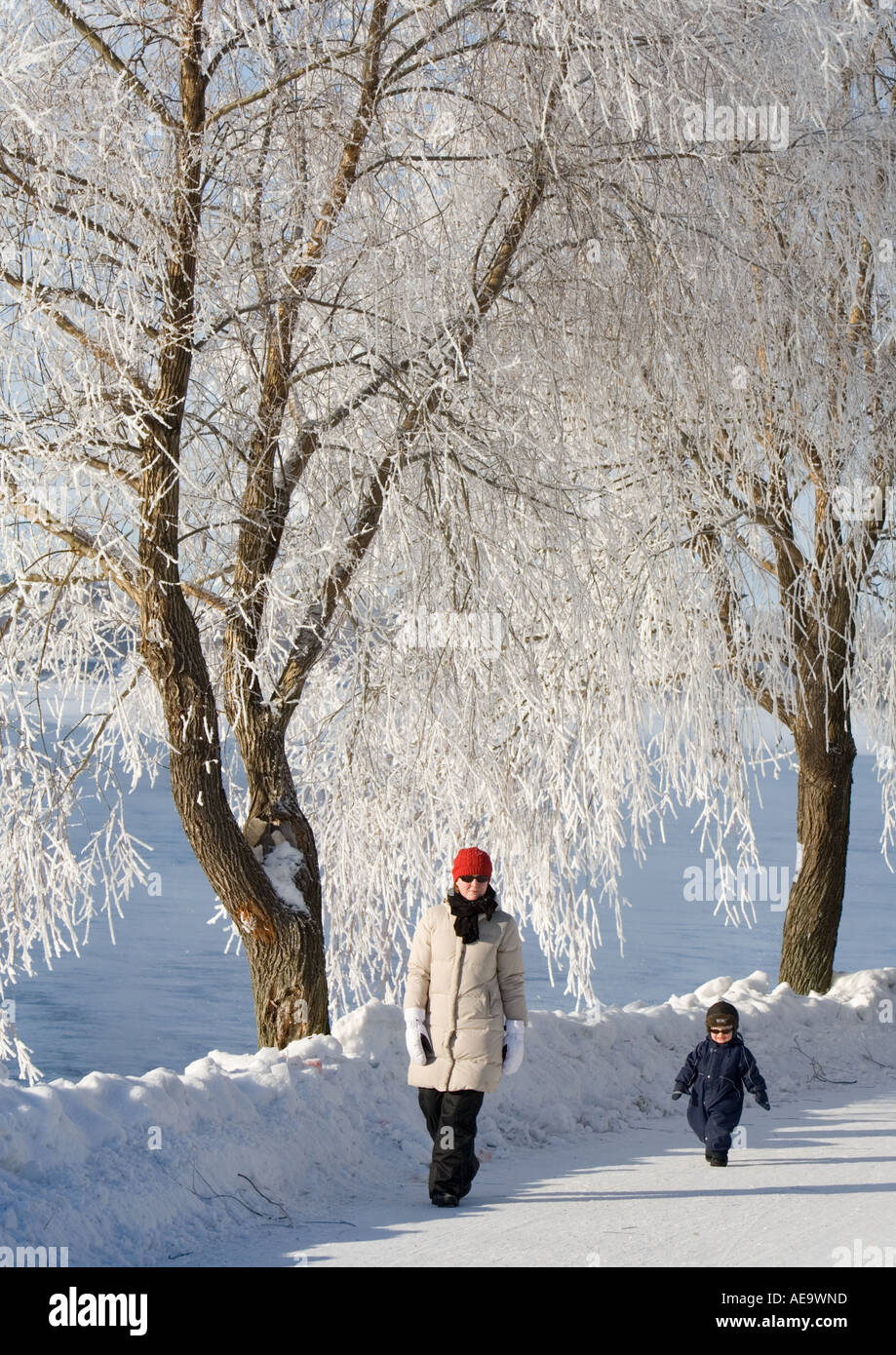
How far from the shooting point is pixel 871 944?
32.0 m

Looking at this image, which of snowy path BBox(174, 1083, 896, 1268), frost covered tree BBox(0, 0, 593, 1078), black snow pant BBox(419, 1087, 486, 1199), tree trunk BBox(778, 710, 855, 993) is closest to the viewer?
snowy path BBox(174, 1083, 896, 1268)

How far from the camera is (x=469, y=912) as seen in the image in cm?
555

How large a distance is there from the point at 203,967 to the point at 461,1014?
23.8 metres

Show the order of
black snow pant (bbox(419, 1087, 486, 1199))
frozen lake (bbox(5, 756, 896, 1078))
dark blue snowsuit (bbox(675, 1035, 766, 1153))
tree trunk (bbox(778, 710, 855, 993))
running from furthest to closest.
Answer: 1. frozen lake (bbox(5, 756, 896, 1078))
2. tree trunk (bbox(778, 710, 855, 993))
3. dark blue snowsuit (bbox(675, 1035, 766, 1153))
4. black snow pant (bbox(419, 1087, 486, 1199))

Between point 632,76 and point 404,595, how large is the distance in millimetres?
2823

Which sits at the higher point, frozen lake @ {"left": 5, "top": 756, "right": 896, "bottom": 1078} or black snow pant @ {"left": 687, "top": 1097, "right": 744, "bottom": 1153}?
black snow pant @ {"left": 687, "top": 1097, "right": 744, "bottom": 1153}

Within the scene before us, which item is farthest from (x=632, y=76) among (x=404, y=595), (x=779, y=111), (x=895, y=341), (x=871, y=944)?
(x=871, y=944)

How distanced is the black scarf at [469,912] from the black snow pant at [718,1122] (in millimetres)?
1517

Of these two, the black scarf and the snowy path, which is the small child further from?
the black scarf

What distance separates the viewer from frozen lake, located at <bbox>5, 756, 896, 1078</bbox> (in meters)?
21.1

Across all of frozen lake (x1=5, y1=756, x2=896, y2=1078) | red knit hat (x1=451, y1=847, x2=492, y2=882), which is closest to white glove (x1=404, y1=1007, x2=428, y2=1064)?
red knit hat (x1=451, y1=847, x2=492, y2=882)

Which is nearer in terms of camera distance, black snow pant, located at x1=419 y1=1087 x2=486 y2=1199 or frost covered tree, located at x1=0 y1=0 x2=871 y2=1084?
black snow pant, located at x1=419 y1=1087 x2=486 y2=1199

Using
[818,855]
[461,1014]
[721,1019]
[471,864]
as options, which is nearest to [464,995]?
[461,1014]

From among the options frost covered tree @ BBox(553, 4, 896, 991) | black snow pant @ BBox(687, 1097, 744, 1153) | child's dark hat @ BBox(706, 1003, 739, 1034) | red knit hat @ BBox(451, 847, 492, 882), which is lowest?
black snow pant @ BBox(687, 1097, 744, 1153)
